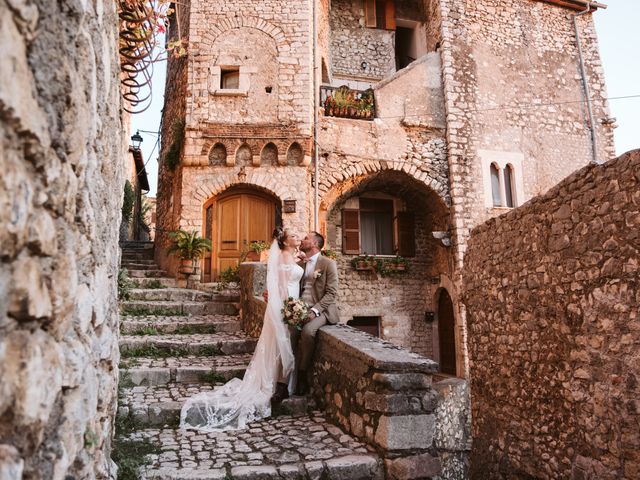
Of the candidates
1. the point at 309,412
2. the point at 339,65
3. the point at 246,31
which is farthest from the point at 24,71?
the point at 339,65

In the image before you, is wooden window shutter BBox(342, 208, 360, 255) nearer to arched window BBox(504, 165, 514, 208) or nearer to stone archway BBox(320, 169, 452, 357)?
stone archway BBox(320, 169, 452, 357)

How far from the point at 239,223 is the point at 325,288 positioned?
22.6 ft

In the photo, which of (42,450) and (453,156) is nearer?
(42,450)

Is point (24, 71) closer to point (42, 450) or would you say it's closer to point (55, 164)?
point (55, 164)

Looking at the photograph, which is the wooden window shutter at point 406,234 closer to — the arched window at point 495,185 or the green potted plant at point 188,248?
the arched window at point 495,185

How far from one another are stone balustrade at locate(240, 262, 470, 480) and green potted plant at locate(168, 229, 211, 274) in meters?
6.11

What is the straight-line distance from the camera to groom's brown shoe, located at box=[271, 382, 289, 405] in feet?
14.9

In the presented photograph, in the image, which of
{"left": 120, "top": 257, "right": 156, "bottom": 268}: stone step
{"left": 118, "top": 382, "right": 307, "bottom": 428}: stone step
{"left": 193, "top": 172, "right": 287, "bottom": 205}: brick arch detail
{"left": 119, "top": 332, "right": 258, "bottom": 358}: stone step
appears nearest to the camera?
{"left": 118, "top": 382, "right": 307, "bottom": 428}: stone step

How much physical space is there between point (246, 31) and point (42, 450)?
11796mm

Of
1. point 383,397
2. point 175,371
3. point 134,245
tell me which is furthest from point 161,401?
point 134,245

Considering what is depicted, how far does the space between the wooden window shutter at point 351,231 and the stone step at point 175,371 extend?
25.8 feet

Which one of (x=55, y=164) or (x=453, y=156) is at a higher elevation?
(x=453, y=156)

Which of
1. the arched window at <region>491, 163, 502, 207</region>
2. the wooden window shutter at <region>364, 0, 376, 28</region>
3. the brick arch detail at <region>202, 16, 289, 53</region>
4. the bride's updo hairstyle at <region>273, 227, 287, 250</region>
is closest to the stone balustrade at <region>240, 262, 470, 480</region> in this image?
the bride's updo hairstyle at <region>273, 227, 287, 250</region>

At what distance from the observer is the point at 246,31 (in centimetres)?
1161
